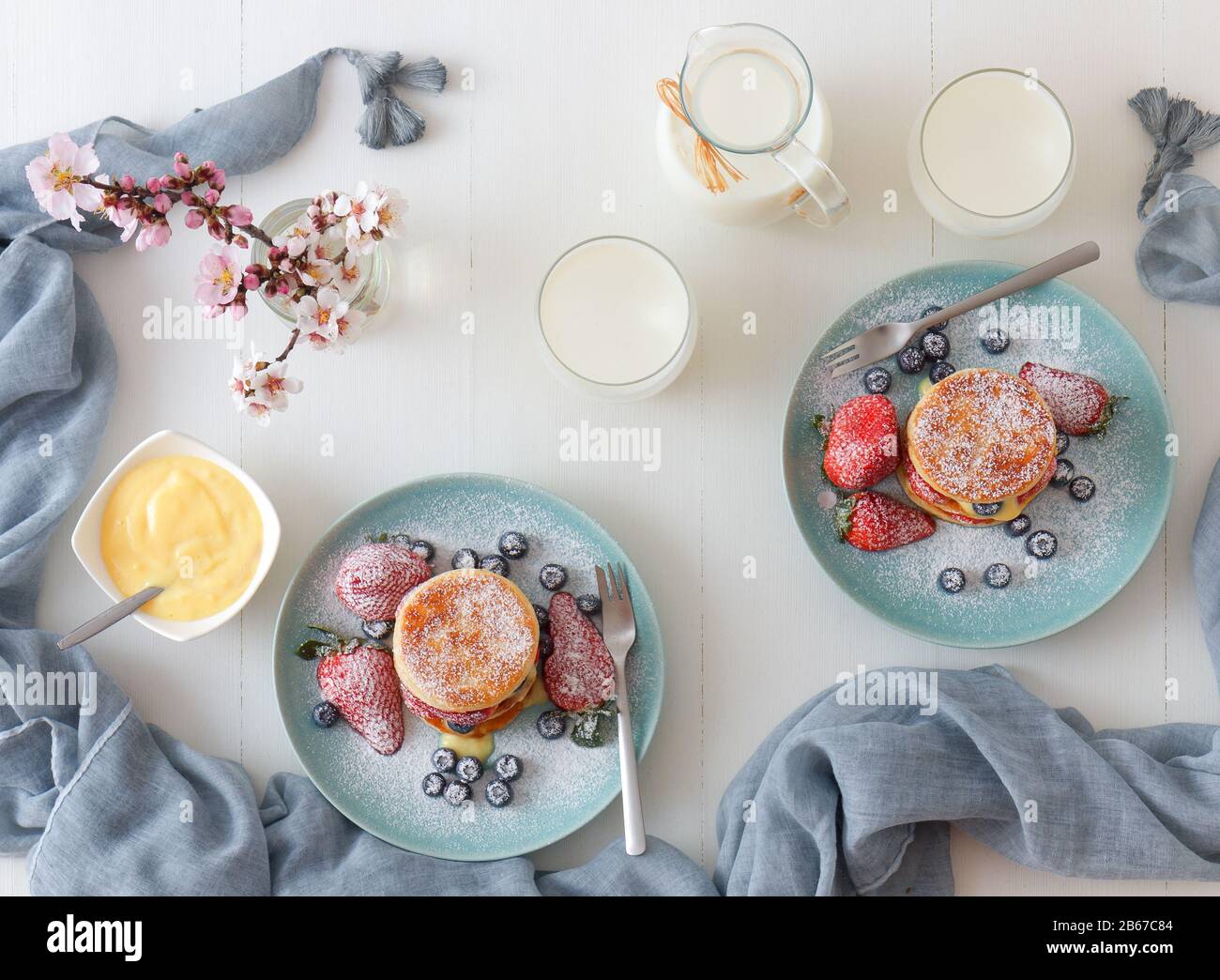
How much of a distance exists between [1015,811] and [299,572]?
1.01 metres

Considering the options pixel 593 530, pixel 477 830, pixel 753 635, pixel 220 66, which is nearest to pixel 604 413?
pixel 593 530

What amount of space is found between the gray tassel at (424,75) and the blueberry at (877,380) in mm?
737

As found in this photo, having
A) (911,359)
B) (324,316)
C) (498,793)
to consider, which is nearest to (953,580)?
(911,359)

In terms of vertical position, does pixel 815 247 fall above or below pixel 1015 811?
above

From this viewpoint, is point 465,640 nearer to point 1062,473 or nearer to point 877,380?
point 877,380

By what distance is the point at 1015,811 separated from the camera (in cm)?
138

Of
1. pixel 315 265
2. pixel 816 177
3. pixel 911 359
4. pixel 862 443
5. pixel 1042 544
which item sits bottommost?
pixel 1042 544

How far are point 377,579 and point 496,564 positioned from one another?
0.52 feet

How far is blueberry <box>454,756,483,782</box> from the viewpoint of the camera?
4.55ft

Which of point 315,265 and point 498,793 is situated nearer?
point 315,265

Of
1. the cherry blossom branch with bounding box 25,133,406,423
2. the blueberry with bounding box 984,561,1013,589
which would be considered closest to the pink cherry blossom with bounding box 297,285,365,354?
the cherry blossom branch with bounding box 25,133,406,423

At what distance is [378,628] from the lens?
4.62ft

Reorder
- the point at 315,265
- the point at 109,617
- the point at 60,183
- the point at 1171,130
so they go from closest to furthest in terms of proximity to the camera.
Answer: the point at 60,183
the point at 315,265
the point at 109,617
the point at 1171,130

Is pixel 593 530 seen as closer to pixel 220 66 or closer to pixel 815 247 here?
pixel 815 247
